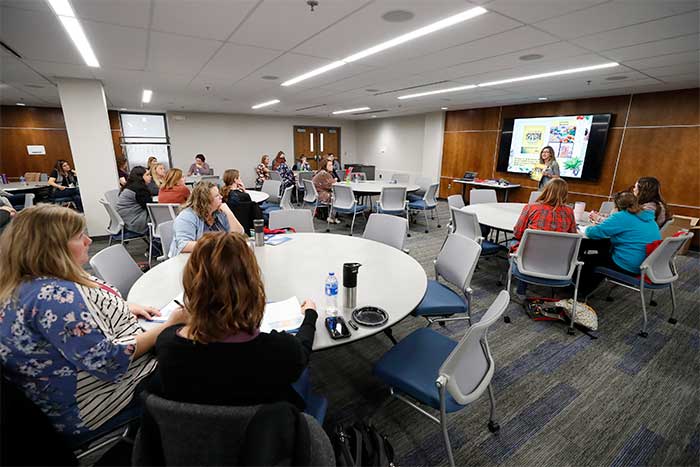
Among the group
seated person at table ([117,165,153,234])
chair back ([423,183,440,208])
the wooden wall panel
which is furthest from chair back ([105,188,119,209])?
the wooden wall panel

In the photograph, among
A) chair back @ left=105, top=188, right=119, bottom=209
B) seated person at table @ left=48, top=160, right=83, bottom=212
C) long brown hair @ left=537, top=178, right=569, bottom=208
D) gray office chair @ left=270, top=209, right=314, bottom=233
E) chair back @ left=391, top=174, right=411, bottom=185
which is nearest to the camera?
long brown hair @ left=537, top=178, right=569, bottom=208

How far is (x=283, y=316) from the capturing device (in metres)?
1.44

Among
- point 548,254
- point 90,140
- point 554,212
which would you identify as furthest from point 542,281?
point 90,140

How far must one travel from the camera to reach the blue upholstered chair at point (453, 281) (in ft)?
7.04

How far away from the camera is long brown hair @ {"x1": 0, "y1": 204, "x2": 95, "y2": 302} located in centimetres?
107

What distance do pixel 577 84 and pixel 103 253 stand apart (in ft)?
22.1

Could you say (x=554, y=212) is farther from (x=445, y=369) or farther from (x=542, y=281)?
(x=445, y=369)

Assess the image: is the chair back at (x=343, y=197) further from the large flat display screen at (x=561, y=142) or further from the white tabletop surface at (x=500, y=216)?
the large flat display screen at (x=561, y=142)

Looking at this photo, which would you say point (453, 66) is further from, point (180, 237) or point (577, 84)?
point (180, 237)

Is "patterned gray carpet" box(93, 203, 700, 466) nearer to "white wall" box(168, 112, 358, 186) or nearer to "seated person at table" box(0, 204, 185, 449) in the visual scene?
"seated person at table" box(0, 204, 185, 449)

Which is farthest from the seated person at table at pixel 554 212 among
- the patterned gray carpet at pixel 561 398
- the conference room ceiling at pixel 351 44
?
the conference room ceiling at pixel 351 44

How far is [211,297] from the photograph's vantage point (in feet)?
3.15

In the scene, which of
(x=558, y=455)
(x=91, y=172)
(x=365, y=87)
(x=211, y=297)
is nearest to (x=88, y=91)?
(x=91, y=172)

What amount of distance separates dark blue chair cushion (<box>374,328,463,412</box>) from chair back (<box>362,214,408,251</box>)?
1216 mm
